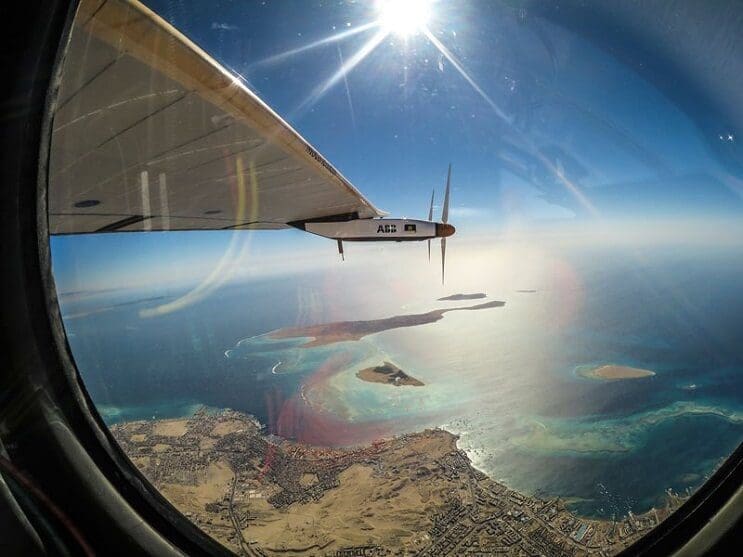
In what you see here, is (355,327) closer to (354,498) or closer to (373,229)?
(354,498)

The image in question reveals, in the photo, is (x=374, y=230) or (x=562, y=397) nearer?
(x=374, y=230)

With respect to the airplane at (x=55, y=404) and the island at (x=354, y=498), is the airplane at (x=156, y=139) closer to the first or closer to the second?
the airplane at (x=55, y=404)

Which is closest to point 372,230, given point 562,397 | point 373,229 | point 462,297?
point 373,229

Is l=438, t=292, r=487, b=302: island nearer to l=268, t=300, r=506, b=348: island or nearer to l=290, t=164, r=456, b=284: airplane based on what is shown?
l=268, t=300, r=506, b=348: island

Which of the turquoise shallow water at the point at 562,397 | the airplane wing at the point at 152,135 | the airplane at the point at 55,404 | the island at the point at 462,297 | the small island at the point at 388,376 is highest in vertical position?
the airplane wing at the point at 152,135

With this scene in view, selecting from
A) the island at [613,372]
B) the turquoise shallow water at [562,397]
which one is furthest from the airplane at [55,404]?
the island at [613,372]

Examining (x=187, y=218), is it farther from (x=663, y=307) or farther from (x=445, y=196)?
(x=663, y=307)
